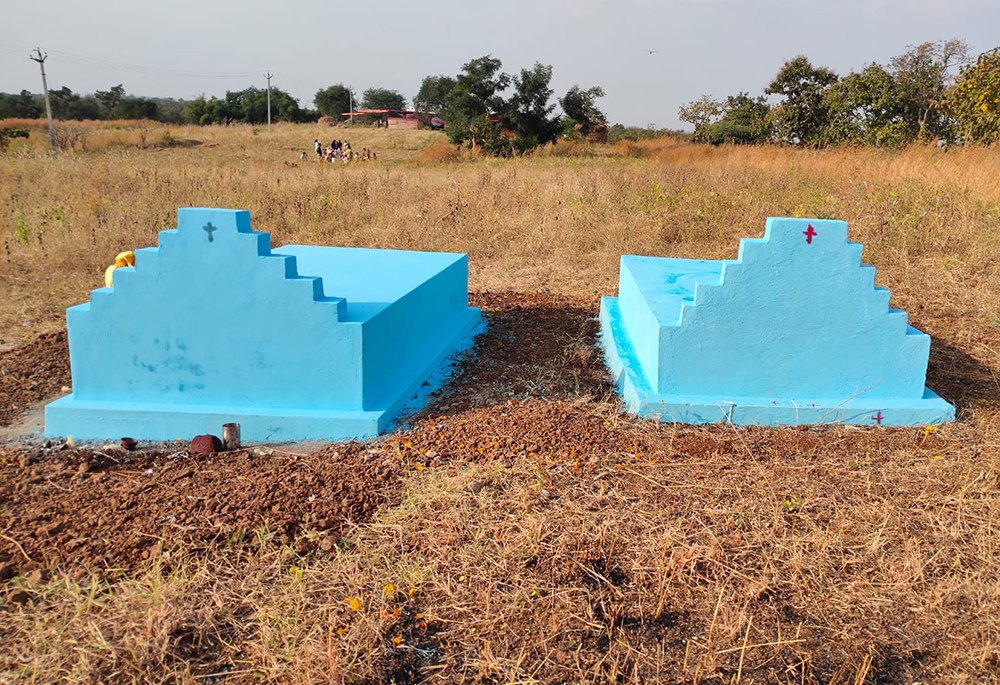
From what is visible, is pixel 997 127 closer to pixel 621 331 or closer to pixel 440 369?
pixel 621 331

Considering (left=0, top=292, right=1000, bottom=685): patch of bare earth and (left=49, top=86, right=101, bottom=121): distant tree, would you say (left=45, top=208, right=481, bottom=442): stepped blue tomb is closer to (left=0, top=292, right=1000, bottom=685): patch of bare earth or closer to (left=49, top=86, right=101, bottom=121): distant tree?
(left=0, top=292, right=1000, bottom=685): patch of bare earth

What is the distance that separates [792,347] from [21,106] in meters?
52.7

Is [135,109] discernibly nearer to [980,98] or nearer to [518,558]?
[980,98]

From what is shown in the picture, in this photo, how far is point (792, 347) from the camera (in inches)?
173

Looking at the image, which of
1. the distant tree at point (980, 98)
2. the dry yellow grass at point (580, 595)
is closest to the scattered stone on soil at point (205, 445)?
the dry yellow grass at point (580, 595)

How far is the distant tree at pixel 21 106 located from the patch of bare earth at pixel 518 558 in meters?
48.6

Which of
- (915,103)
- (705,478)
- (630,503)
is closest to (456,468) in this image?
(630,503)

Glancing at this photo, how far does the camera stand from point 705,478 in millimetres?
3572

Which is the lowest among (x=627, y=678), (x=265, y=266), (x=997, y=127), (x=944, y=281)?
(x=627, y=678)

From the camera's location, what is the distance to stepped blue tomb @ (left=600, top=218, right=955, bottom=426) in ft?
14.0

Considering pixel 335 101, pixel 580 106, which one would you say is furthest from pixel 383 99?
pixel 580 106

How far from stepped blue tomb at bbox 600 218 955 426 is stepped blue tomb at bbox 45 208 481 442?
1.78 m

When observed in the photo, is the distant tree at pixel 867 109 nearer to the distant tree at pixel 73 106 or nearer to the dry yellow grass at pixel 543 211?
the dry yellow grass at pixel 543 211

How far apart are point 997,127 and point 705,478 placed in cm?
1171
